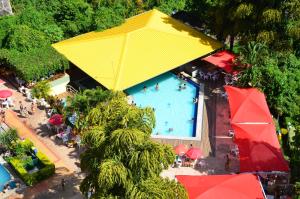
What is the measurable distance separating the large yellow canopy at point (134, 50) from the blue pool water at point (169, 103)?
2153 millimetres

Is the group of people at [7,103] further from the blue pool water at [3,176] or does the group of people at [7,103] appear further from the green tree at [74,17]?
the green tree at [74,17]

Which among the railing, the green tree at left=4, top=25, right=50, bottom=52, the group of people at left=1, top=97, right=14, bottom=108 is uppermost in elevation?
the green tree at left=4, top=25, right=50, bottom=52

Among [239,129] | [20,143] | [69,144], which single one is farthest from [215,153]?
[20,143]

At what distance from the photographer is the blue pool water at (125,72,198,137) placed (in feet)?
107

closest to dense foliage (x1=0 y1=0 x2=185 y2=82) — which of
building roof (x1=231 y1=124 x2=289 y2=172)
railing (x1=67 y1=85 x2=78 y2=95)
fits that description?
railing (x1=67 y1=85 x2=78 y2=95)

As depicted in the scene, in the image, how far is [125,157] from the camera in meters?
18.2

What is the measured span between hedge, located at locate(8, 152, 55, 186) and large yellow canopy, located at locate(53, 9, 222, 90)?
752 cm

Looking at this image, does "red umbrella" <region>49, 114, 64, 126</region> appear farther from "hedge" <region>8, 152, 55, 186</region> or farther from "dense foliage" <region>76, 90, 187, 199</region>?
"dense foliage" <region>76, 90, 187, 199</region>

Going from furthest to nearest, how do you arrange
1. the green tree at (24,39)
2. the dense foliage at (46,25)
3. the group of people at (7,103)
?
the green tree at (24,39) < the dense foliage at (46,25) < the group of people at (7,103)

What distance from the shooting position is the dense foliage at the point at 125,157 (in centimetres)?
1770

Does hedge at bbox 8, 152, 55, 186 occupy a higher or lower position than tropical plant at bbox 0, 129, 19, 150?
lower

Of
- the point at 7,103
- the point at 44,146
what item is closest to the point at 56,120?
the point at 44,146

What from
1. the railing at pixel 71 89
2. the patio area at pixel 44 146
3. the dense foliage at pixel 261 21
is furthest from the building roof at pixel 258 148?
the railing at pixel 71 89

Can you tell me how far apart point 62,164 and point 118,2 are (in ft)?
58.0
